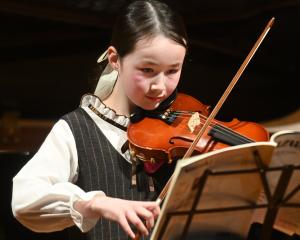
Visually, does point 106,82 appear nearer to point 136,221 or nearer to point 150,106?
point 150,106

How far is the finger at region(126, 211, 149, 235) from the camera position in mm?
1009

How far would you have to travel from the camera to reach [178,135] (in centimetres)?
131

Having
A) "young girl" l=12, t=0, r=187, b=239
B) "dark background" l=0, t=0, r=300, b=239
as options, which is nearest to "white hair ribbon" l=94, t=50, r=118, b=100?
"young girl" l=12, t=0, r=187, b=239

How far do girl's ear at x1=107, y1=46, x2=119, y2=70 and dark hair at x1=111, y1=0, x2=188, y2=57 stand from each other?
0.01 metres

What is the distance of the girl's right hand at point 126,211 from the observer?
1013 mm

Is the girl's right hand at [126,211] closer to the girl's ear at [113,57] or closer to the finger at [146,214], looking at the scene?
the finger at [146,214]

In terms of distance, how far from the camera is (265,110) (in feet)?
9.42

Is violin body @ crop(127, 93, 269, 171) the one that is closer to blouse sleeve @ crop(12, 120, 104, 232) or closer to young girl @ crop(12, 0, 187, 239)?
young girl @ crop(12, 0, 187, 239)

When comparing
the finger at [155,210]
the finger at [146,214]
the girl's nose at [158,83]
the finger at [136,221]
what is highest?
the girl's nose at [158,83]

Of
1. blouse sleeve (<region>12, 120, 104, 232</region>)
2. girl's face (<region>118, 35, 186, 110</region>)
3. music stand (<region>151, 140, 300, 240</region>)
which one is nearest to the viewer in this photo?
music stand (<region>151, 140, 300, 240</region>)

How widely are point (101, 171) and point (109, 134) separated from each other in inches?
3.8

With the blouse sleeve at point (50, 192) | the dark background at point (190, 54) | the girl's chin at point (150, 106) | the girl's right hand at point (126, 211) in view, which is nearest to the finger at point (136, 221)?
the girl's right hand at point (126, 211)

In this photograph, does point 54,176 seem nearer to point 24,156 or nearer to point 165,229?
point 165,229

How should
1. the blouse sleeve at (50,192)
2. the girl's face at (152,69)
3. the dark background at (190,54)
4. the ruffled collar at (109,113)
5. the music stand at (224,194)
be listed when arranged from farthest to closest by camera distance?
1. the dark background at (190,54)
2. the ruffled collar at (109,113)
3. the girl's face at (152,69)
4. the blouse sleeve at (50,192)
5. the music stand at (224,194)
